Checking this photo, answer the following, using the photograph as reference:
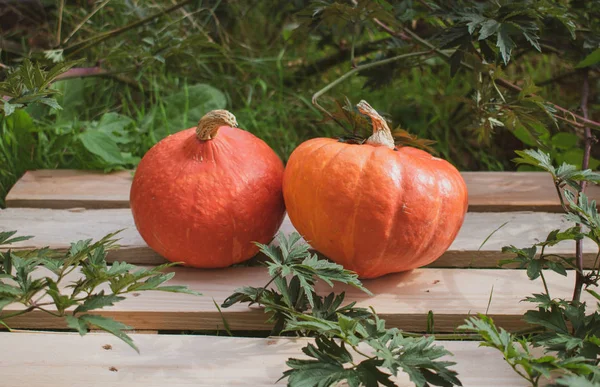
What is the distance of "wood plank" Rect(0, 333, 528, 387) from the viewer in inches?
46.3

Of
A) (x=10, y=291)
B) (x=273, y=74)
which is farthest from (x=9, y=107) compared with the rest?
(x=273, y=74)

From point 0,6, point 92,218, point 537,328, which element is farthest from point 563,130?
point 0,6

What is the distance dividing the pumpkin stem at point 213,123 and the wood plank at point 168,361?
451 mm

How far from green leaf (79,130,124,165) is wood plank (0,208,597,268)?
0.82 feet

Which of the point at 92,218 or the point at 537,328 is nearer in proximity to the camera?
the point at 537,328

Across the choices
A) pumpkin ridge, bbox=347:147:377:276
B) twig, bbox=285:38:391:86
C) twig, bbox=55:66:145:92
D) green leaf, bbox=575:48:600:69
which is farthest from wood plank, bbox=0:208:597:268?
twig, bbox=285:38:391:86

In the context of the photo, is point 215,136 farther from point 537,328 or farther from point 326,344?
point 537,328

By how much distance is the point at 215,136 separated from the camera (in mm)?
1554

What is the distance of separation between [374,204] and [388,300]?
21 centimetres

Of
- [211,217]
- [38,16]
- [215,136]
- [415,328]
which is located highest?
[38,16]

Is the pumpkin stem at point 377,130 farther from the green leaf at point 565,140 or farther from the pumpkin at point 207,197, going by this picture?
the green leaf at point 565,140

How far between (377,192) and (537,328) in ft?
1.35

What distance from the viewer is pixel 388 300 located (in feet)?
4.73

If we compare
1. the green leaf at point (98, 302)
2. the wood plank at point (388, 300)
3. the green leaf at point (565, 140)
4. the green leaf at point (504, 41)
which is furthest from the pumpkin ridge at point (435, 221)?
the green leaf at point (565, 140)
